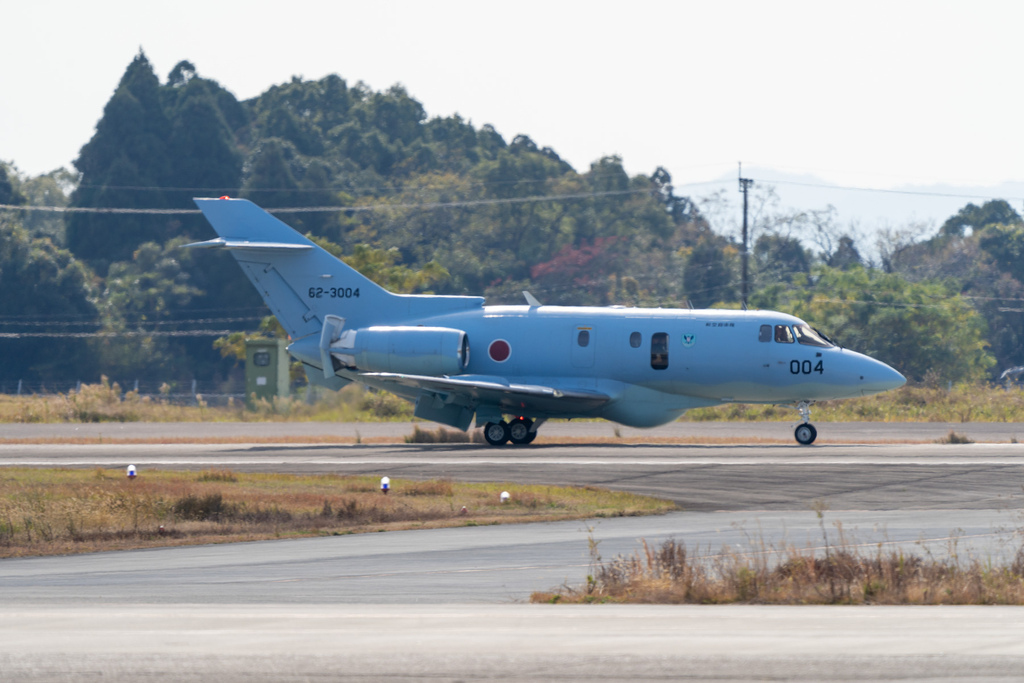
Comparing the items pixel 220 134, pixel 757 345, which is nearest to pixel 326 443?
pixel 757 345

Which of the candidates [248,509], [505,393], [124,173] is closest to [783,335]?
[505,393]

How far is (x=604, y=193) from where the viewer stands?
101 meters

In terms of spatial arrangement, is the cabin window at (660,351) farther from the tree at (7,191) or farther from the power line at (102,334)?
the tree at (7,191)

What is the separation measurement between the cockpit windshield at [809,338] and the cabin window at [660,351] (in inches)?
138

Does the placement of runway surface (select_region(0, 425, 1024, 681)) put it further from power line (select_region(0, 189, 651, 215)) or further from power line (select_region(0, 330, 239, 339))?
power line (select_region(0, 189, 651, 215))

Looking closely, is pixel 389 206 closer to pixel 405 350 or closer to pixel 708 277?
pixel 708 277

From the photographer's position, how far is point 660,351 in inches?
1339

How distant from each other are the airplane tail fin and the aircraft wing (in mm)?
3095

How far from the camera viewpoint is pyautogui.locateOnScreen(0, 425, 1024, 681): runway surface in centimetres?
859

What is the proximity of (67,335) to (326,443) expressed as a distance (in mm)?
56017

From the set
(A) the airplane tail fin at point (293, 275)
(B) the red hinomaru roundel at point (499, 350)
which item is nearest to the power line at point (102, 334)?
(A) the airplane tail fin at point (293, 275)

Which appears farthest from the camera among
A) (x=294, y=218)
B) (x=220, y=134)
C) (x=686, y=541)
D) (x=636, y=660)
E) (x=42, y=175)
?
(x=42, y=175)

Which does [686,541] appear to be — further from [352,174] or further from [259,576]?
[352,174]

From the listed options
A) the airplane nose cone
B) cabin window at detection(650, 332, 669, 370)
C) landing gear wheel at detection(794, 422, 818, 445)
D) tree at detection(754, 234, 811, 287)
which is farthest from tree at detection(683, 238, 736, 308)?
landing gear wheel at detection(794, 422, 818, 445)
